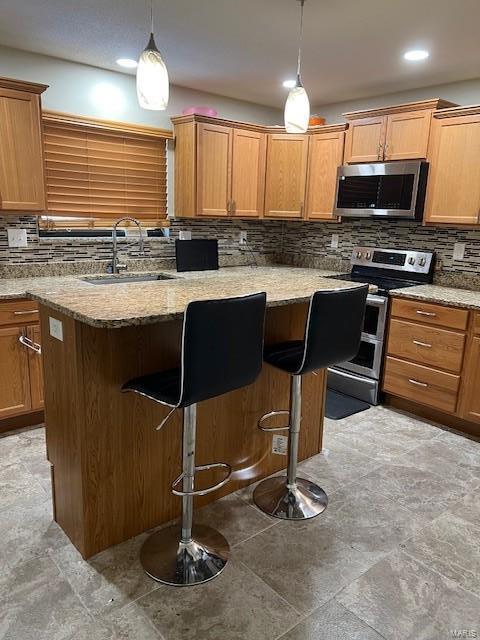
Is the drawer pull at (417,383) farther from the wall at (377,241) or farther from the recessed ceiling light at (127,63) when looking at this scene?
the recessed ceiling light at (127,63)

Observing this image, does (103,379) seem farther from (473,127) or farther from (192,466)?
(473,127)

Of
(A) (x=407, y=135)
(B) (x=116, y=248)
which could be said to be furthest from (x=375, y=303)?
(B) (x=116, y=248)

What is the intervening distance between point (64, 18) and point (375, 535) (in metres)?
3.12

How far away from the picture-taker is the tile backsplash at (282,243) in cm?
344

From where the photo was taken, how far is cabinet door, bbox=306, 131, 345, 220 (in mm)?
4008

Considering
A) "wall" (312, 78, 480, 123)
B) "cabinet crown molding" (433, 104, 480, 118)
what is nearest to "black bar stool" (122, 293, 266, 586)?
"cabinet crown molding" (433, 104, 480, 118)

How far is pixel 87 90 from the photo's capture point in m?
3.45

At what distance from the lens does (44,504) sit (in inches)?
89.8

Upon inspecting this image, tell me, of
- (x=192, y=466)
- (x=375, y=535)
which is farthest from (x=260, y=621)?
(x=375, y=535)

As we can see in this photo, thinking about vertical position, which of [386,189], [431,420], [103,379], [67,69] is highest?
[67,69]

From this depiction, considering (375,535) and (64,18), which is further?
(64,18)

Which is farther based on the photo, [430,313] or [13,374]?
[430,313]

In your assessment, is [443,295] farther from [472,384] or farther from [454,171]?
[454,171]

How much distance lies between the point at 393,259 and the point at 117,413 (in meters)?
2.93
